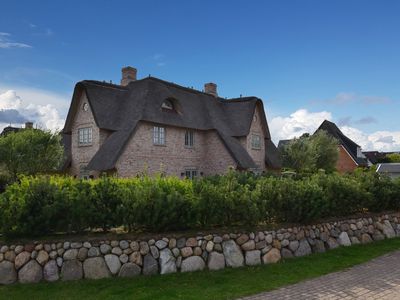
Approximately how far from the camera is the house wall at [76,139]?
2541 centimetres

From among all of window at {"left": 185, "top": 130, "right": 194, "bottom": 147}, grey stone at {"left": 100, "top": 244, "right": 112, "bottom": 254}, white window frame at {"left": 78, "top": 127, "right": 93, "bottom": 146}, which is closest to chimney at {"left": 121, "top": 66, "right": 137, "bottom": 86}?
white window frame at {"left": 78, "top": 127, "right": 93, "bottom": 146}

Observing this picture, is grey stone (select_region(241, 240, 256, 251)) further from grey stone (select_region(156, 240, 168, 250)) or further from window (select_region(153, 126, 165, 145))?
window (select_region(153, 126, 165, 145))

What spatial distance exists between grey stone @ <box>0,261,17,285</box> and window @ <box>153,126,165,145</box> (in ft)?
60.9

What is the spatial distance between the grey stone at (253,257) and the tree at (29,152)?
59.2 ft

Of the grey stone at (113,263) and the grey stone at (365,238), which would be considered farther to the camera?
the grey stone at (365,238)

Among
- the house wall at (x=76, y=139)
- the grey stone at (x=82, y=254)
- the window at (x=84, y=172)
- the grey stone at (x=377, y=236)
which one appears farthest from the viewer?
the house wall at (x=76, y=139)

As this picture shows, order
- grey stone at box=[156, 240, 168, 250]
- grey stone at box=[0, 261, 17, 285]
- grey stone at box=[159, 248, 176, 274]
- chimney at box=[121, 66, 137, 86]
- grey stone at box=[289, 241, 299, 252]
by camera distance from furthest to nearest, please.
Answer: chimney at box=[121, 66, 137, 86]
grey stone at box=[289, 241, 299, 252]
grey stone at box=[156, 240, 168, 250]
grey stone at box=[159, 248, 176, 274]
grey stone at box=[0, 261, 17, 285]

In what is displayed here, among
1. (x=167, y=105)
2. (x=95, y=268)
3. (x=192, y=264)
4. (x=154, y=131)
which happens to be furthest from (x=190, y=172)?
(x=95, y=268)

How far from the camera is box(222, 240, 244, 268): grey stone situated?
8609mm

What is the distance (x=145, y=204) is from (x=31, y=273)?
8.60 ft

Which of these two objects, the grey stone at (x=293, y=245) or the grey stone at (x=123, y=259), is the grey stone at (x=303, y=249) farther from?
the grey stone at (x=123, y=259)

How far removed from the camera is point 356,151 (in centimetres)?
4878

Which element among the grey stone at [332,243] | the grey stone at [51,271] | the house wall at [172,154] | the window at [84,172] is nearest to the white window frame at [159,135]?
the house wall at [172,154]

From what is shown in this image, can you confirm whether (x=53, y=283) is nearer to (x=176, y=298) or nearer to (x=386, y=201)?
(x=176, y=298)
